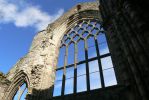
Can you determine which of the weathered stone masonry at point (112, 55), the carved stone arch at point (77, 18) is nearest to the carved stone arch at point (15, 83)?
the weathered stone masonry at point (112, 55)

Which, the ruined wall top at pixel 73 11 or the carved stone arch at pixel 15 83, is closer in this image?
the carved stone arch at pixel 15 83

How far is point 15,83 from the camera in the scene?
31.0 ft

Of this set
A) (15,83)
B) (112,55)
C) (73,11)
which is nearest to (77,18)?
(73,11)

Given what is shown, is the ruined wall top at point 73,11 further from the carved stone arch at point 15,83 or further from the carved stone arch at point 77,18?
the carved stone arch at point 15,83

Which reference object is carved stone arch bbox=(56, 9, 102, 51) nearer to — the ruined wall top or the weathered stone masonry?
the weathered stone masonry

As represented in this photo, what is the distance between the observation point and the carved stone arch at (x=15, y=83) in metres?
9.16

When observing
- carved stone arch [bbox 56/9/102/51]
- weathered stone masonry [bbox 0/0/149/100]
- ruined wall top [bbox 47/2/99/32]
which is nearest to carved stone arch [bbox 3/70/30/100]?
weathered stone masonry [bbox 0/0/149/100]

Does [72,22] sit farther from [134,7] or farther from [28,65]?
[134,7]

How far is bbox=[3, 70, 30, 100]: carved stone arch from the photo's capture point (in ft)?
30.0

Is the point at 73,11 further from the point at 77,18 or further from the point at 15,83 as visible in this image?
the point at 15,83

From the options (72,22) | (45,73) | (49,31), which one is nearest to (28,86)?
(45,73)

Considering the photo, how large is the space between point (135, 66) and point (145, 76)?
1.73 ft

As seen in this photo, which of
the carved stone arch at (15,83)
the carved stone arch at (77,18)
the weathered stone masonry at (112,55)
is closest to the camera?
the weathered stone masonry at (112,55)

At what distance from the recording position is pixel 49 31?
1111 cm
